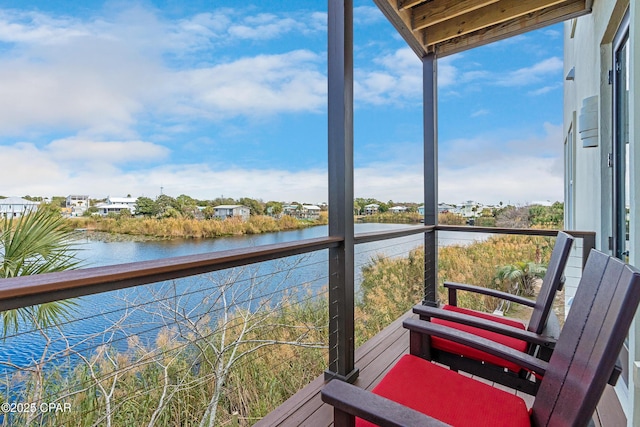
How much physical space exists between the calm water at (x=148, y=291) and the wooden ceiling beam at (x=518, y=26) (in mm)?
2242

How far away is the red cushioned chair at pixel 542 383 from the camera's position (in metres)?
0.74

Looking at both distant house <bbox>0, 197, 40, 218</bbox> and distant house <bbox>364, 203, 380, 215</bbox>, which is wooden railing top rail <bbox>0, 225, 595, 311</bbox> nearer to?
distant house <bbox>0, 197, 40, 218</bbox>

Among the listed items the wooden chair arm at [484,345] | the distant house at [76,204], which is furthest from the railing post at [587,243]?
the distant house at [76,204]

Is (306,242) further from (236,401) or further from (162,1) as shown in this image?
(162,1)

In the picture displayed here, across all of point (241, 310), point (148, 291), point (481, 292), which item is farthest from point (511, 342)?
point (148, 291)

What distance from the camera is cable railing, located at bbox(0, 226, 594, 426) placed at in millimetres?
1167

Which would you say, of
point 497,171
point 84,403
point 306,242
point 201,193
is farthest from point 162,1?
point 497,171

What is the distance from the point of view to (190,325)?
211 centimetres

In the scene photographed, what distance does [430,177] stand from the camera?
135 inches

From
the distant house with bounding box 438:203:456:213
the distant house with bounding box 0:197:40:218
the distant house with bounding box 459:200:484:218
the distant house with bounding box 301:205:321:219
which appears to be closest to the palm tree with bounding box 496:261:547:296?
the distant house with bounding box 459:200:484:218

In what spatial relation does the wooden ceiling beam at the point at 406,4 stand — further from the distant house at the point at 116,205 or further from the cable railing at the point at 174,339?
the distant house at the point at 116,205

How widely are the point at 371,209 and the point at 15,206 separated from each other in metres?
3.07

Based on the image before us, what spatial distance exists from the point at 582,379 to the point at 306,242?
125 centimetres

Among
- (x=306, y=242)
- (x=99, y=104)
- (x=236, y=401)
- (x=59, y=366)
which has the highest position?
(x=99, y=104)
